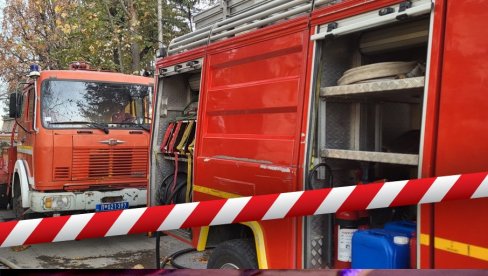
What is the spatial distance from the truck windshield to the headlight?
1119 millimetres

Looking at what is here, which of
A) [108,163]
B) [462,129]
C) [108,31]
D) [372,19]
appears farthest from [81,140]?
[108,31]

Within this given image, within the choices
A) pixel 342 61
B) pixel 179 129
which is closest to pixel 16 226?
pixel 342 61

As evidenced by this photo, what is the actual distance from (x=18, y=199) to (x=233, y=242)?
19.2ft

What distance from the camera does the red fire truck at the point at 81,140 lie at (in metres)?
6.80

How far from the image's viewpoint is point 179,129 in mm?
5000

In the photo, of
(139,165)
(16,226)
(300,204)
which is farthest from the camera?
(139,165)

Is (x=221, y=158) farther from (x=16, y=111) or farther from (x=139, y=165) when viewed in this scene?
(x=16, y=111)

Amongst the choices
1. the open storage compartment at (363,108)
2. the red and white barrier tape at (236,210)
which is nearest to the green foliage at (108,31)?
the open storage compartment at (363,108)

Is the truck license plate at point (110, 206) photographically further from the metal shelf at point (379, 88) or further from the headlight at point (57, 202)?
the metal shelf at point (379, 88)

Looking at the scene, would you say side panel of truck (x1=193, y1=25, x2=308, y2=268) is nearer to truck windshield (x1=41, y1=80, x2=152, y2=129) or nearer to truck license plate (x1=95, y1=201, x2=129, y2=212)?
truck license plate (x1=95, y1=201, x2=129, y2=212)

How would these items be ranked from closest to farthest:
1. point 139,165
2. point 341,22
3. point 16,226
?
1. point 16,226
2. point 341,22
3. point 139,165

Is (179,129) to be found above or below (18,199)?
above

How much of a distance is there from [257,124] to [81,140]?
14.6 feet

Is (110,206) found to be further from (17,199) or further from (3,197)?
(3,197)
